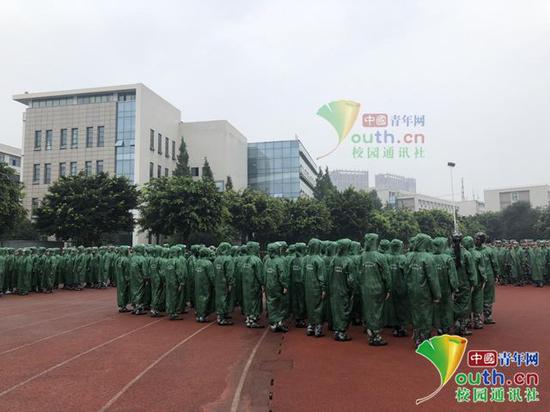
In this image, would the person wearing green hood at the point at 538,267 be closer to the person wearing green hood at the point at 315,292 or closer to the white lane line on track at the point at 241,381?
the person wearing green hood at the point at 315,292

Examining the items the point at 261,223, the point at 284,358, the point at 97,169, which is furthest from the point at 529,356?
the point at 97,169

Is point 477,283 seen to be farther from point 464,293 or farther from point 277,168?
point 277,168

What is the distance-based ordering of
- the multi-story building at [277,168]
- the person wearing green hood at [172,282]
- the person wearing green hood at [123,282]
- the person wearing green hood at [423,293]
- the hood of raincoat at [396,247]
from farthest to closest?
1. the multi-story building at [277,168]
2. the person wearing green hood at [123,282]
3. the person wearing green hood at [172,282]
4. the hood of raincoat at [396,247]
5. the person wearing green hood at [423,293]

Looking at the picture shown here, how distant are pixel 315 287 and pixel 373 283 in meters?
1.36

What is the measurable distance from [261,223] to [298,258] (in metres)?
20.4

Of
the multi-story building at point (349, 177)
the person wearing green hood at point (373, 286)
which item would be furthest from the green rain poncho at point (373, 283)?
the multi-story building at point (349, 177)

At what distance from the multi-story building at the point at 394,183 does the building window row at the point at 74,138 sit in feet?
246

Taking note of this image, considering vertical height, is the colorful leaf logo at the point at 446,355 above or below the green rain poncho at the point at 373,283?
below

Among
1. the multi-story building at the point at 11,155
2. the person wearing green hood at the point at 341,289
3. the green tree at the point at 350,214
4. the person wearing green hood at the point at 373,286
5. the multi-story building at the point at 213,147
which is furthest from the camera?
the multi-story building at the point at 11,155

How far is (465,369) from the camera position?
20.9 ft

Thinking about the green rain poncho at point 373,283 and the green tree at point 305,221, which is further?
the green tree at point 305,221

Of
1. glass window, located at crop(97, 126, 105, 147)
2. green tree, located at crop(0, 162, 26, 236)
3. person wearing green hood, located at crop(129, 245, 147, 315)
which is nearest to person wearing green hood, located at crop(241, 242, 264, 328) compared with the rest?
person wearing green hood, located at crop(129, 245, 147, 315)

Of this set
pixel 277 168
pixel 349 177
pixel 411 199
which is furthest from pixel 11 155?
pixel 411 199

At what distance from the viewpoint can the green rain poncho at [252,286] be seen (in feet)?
33.3
